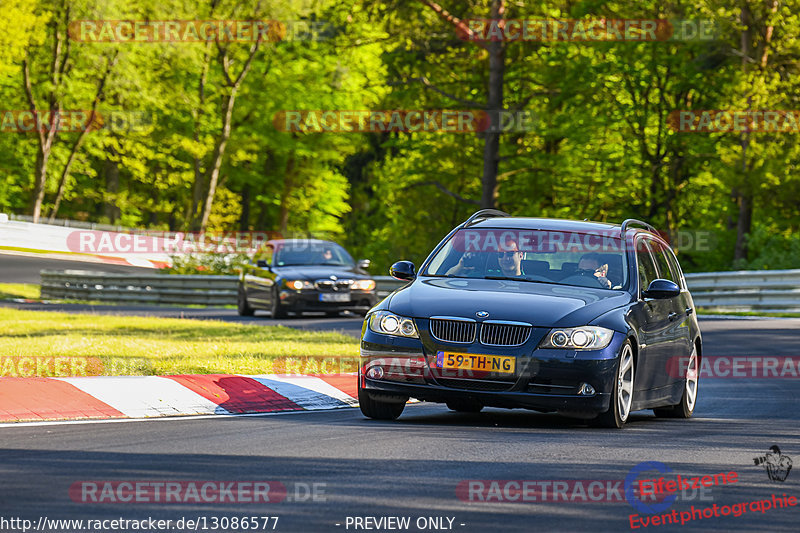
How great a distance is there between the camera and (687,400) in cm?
1162

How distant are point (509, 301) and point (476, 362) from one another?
1.85 ft

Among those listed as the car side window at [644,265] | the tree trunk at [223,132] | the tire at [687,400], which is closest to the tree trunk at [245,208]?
the tree trunk at [223,132]

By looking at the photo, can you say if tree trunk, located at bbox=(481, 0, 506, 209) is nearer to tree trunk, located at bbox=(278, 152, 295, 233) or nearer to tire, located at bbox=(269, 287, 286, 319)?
tire, located at bbox=(269, 287, 286, 319)

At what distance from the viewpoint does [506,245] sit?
424 inches

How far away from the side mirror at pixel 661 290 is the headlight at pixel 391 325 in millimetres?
2126

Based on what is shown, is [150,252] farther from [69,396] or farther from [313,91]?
[69,396]

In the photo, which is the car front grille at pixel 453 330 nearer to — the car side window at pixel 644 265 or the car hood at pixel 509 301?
the car hood at pixel 509 301

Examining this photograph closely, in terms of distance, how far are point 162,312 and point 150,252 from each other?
921 inches

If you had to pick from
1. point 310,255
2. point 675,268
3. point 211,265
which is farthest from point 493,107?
point 675,268

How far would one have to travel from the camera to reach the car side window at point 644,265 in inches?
426

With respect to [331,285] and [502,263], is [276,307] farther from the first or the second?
[502,263]

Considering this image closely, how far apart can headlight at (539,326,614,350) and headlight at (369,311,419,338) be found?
0.97 metres

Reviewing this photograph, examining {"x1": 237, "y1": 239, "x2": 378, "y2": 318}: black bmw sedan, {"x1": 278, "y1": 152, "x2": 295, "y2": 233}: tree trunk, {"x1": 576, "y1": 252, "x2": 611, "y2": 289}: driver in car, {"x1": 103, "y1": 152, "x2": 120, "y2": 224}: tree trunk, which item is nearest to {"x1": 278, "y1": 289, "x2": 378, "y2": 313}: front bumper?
{"x1": 237, "y1": 239, "x2": 378, "y2": 318}: black bmw sedan

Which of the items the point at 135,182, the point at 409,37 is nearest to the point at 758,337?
the point at 409,37
